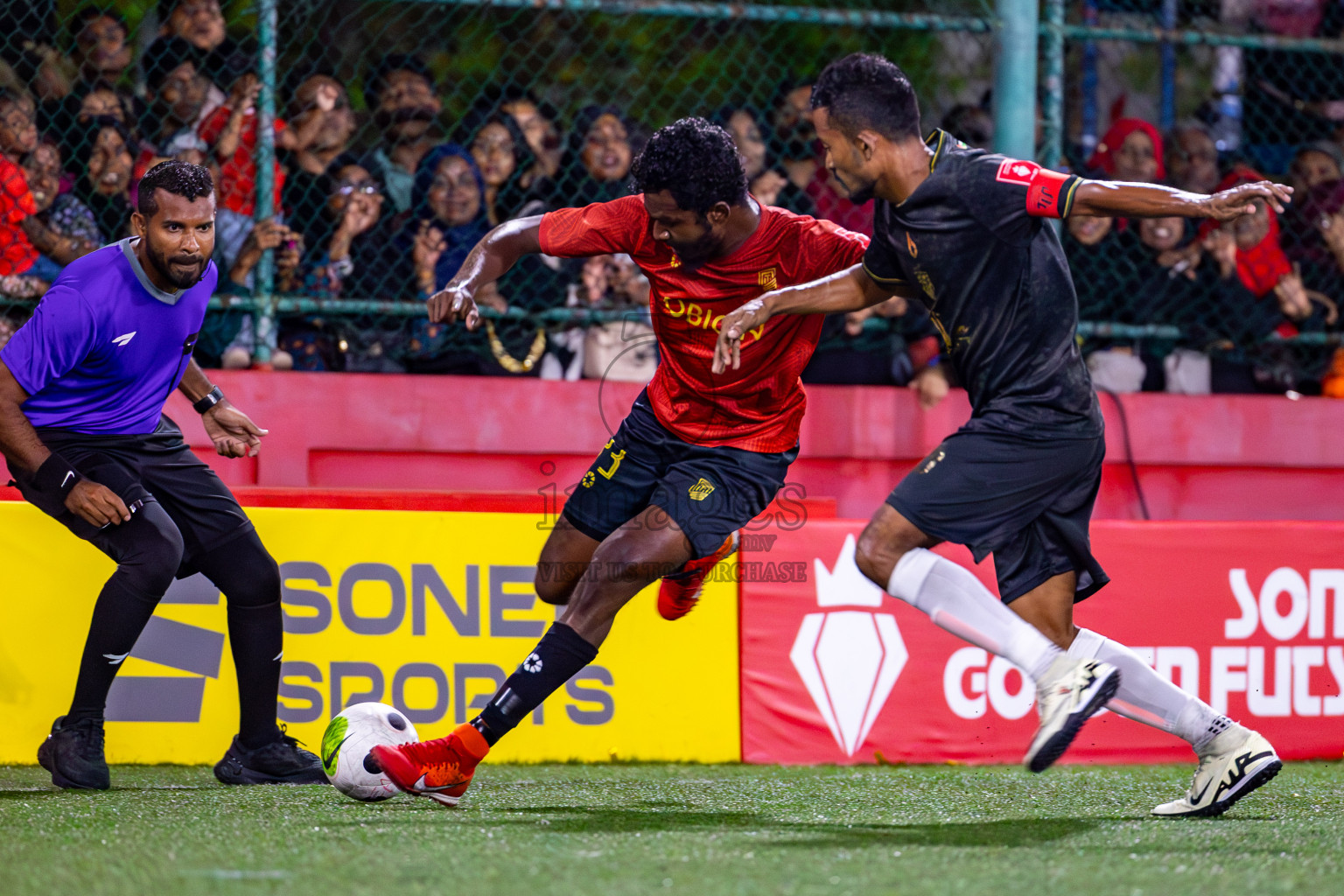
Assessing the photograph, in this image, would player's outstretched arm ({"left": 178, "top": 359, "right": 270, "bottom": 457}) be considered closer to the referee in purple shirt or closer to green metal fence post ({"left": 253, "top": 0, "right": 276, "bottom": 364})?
the referee in purple shirt

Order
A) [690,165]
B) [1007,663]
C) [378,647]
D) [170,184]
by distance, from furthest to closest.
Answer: [1007,663] < [378,647] < [170,184] < [690,165]

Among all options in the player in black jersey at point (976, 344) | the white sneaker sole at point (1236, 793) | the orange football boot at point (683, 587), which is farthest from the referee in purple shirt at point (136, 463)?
the white sneaker sole at point (1236, 793)

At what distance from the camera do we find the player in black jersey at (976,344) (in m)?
3.66

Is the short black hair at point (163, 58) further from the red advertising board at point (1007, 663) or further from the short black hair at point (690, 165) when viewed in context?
the red advertising board at point (1007, 663)

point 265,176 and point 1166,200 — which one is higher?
point 265,176

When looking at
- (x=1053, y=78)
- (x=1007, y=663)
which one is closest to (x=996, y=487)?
(x=1007, y=663)

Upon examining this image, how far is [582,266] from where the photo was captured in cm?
667

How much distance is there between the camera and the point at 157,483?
182 inches

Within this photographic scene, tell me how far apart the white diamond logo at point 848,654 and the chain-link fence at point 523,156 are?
1.44 m

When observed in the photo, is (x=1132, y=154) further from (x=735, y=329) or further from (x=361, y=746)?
(x=361, y=746)

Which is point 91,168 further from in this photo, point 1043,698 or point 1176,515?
point 1176,515

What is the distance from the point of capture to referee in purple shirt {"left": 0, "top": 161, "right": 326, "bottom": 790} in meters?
4.36

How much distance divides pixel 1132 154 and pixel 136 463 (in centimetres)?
509

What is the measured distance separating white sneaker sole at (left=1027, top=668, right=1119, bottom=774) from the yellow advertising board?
2.34 meters
